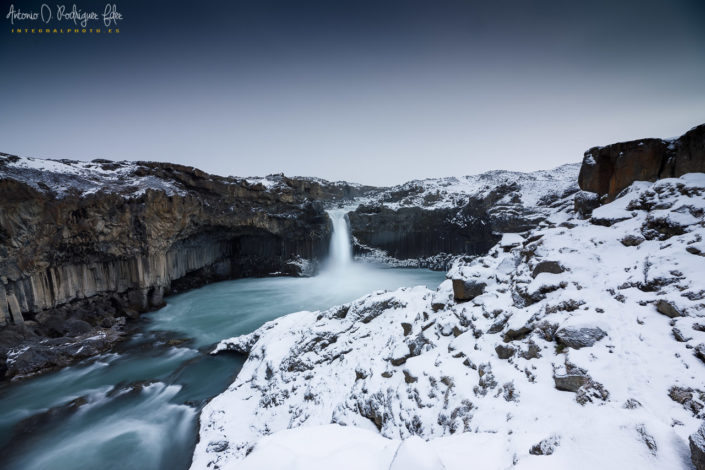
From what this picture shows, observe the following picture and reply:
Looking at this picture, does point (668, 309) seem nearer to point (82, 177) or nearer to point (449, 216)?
point (82, 177)

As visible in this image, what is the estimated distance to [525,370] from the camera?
4.70 meters

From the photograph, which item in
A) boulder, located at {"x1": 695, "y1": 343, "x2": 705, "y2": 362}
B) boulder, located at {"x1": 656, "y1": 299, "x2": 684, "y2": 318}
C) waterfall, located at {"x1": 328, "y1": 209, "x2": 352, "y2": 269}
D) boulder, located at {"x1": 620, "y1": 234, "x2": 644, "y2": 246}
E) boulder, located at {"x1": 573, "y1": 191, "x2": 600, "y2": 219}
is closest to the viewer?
boulder, located at {"x1": 695, "y1": 343, "x2": 705, "y2": 362}

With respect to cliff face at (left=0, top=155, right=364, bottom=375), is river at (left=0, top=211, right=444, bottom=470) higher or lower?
lower

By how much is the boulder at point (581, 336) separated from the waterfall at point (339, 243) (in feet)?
91.9

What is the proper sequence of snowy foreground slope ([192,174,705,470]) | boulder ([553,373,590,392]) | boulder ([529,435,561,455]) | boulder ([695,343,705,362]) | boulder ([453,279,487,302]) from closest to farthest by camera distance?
snowy foreground slope ([192,174,705,470])
boulder ([529,435,561,455])
boulder ([695,343,705,362])
boulder ([553,373,590,392])
boulder ([453,279,487,302])

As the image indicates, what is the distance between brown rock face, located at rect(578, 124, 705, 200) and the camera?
23.5 feet

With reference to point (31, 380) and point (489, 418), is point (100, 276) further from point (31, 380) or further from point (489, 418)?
point (489, 418)

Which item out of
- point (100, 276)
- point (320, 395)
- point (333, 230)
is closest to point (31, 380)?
point (100, 276)

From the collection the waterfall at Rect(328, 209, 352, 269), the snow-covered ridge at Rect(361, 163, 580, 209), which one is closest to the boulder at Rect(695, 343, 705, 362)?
the snow-covered ridge at Rect(361, 163, 580, 209)

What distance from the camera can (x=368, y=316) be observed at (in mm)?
10484

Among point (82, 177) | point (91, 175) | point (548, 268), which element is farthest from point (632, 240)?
point (91, 175)

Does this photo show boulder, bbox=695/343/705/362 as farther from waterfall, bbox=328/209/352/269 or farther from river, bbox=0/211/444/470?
waterfall, bbox=328/209/352/269

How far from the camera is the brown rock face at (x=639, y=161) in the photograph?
23.5 ft

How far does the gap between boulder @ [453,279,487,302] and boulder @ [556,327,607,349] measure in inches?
114
